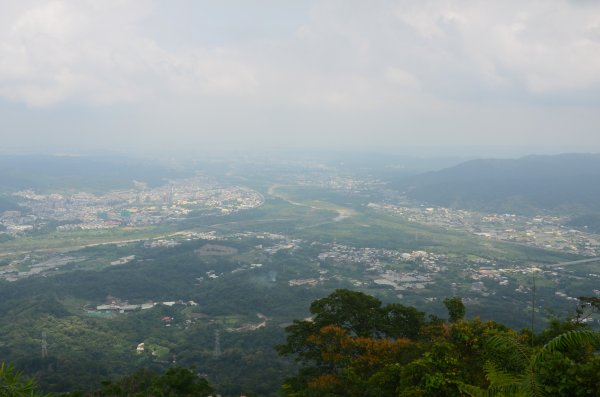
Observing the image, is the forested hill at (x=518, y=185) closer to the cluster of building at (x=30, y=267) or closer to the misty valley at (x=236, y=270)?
the misty valley at (x=236, y=270)

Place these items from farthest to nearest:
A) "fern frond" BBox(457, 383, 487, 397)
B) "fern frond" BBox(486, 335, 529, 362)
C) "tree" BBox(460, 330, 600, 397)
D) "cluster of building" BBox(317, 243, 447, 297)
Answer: "cluster of building" BBox(317, 243, 447, 297) < "fern frond" BBox(486, 335, 529, 362) < "fern frond" BBox(457, 383, 487, 397) < "tree" BBox(460, 330, 600, 397)

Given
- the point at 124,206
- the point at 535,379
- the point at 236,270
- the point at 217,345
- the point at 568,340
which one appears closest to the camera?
the point at 535,379

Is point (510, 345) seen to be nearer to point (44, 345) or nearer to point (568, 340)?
point (568, 340)

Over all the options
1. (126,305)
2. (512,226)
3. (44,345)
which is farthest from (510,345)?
(512,226)

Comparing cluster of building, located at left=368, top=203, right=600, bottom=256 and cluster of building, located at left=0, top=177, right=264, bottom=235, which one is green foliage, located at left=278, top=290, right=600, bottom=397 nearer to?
cluster of building, located at left=368, top=203, right=600, bottom=256

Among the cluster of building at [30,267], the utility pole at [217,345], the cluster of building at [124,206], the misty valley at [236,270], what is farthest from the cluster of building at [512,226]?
the cluster of building at [30,267]

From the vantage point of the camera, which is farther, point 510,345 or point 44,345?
point 44,345

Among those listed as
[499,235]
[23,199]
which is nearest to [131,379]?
[499,235]

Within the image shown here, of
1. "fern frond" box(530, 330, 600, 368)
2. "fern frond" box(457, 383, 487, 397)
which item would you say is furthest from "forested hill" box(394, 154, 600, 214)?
"fern frond" box(457, 383, 487, 397)
